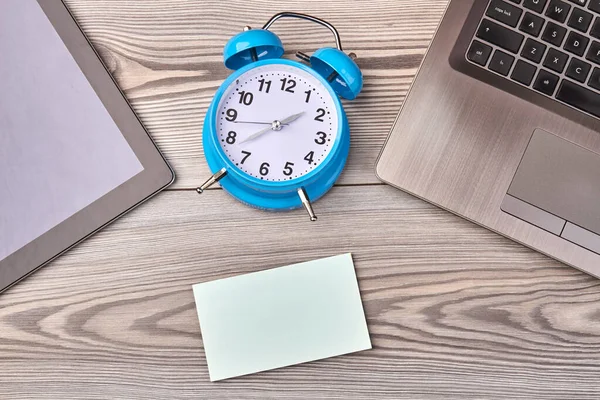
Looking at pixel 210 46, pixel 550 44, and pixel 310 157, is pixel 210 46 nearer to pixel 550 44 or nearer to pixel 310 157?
pixel 310 157

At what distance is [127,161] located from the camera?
0.57 m

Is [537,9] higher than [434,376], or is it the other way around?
[537,9]

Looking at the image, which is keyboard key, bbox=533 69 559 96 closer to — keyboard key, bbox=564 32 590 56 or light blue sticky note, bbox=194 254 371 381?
keyboard key, bbox=564 32 590 56

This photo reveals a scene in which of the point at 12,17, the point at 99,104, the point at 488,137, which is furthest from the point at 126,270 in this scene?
the point at 488,137

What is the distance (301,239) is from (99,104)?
252 millimetres

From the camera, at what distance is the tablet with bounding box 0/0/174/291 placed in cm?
56

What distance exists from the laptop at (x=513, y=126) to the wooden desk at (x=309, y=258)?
0.04 m

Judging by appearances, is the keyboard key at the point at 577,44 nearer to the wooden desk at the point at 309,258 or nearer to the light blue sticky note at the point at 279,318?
the wooden desk at the point at 309,258

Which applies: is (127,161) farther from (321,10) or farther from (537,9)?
(537,9)

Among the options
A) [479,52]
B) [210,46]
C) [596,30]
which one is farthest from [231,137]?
[596,30]

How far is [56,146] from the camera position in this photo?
1.87ft

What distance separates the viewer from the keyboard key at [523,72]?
0.53 metres

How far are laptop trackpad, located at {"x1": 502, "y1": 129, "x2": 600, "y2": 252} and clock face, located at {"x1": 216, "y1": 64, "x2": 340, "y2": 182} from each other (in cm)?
19

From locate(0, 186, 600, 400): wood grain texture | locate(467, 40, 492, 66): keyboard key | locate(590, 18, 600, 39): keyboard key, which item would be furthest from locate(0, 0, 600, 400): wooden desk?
locate(590, 18, 600, 39): keyboard key
